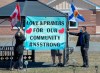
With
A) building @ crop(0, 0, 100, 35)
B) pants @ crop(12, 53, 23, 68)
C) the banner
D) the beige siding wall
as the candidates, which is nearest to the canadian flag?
the banner

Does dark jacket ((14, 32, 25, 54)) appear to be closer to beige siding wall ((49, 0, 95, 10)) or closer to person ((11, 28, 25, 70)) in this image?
person ((11, 28, 25, 70))

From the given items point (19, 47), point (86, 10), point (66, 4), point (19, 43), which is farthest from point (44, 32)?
point (66, 4)

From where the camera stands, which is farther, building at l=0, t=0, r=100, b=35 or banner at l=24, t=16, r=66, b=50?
building at l=0, t=0, r=100, b=35

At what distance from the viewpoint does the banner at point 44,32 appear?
21156 mm

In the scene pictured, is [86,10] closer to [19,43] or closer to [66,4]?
[66,4]

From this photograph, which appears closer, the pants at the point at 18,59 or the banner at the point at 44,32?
the pants at the point at 18,59

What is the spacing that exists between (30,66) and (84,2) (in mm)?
28438

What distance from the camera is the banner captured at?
21.2m

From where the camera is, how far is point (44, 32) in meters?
21.3

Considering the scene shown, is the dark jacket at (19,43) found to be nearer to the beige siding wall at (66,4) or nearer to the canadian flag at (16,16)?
the canadian flag at (16,16)

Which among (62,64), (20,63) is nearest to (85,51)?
(62,64)

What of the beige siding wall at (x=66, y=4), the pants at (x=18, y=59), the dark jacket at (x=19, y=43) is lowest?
the pants at (x=18, y=59)

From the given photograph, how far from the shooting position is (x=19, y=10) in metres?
20.6

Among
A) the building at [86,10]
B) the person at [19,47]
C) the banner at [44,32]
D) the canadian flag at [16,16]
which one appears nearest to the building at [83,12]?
the building at [86,10]
